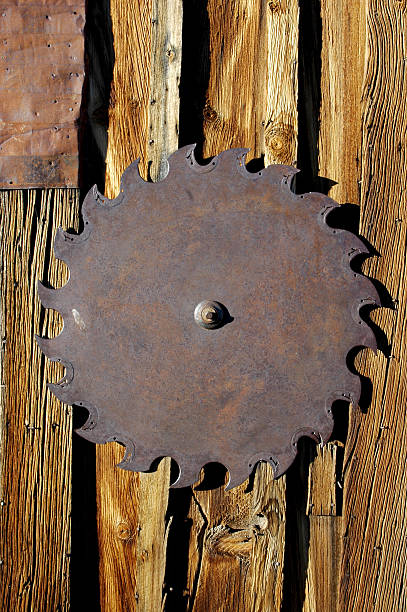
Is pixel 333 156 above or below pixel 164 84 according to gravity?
below

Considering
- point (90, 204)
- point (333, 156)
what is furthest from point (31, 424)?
point (333, 156)

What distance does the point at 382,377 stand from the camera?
1283 millimetres

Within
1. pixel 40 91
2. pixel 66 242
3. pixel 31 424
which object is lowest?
pixel 31 424

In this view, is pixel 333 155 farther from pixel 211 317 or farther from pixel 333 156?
pixel 211 317

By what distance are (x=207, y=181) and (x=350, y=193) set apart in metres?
0.39

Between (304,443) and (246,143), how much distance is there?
790 mm

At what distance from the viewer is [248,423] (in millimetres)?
1162

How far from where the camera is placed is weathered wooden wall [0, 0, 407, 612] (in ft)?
4.20

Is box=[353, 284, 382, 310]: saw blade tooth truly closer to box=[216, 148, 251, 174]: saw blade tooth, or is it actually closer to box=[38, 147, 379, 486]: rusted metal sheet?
box=[38, 147, 379, 486]: rusted metal sheet

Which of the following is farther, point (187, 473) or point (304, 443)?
point (304, 443)

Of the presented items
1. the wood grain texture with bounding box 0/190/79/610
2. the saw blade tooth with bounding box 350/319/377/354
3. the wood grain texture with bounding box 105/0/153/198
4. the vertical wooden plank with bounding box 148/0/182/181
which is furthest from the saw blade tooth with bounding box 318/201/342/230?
the wood grain texture with bounding box 0/190/79/610

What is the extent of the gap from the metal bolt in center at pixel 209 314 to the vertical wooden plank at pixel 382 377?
0.41 metres

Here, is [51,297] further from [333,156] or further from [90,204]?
[333,156]

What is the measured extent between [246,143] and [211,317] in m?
0.49
